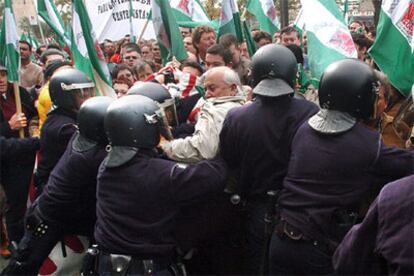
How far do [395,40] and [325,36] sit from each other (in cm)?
63

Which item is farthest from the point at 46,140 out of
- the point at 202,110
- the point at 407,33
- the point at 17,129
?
the point at 407,33

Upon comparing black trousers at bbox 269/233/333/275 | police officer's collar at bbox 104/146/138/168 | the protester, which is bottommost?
black trousers at bbox 269/233/333/275

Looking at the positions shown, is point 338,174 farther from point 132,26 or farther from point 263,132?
point 132,26

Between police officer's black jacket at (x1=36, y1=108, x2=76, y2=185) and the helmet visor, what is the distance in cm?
268

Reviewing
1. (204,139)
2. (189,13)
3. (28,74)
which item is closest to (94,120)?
(204,139)

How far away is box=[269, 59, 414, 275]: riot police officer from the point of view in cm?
317

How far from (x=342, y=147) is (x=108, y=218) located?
156 cm

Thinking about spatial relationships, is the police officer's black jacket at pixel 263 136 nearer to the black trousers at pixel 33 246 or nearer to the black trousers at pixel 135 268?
the black trousers at pixel 135 268

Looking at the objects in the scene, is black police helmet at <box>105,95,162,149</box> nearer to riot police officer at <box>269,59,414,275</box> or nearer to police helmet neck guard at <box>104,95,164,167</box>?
police helmet neck guard at <box>104,95,164,167</box>

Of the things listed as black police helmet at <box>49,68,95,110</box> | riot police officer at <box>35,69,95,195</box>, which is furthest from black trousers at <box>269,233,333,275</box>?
black police helmet at <box>49,68,95,110</box>

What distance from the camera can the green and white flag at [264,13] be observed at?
27.4 feet

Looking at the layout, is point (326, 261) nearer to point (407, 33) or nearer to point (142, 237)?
point (142, 237)

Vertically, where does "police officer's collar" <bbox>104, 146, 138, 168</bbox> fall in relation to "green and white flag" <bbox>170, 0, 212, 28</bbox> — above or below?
below

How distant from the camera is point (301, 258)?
329cm
